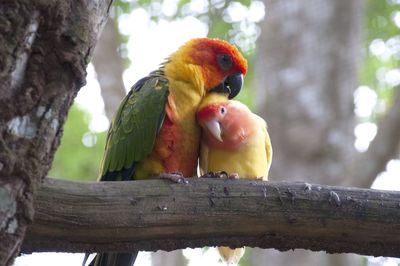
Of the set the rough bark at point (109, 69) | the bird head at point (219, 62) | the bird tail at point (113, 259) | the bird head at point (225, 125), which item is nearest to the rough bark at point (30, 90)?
the bird tail at point (113, 259)

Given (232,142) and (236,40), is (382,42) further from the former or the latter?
(232,142)

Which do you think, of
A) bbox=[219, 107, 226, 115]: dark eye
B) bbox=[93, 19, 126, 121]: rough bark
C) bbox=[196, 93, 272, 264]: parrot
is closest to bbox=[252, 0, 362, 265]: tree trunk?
bbox=[93, 19, 126, 121]: rough bark

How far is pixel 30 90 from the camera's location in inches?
65.9

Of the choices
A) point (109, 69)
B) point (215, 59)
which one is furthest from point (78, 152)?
point (215, 59)

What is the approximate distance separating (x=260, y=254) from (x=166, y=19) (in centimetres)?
390

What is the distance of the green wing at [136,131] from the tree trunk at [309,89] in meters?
1.92

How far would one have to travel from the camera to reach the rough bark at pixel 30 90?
163cm

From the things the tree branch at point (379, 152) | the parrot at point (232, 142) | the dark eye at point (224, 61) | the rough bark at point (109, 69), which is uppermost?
the rough bark at point (109, 69)

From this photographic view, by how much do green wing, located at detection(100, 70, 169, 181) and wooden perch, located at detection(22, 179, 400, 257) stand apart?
2.91 ft

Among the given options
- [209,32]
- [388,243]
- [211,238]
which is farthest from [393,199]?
[209,32]

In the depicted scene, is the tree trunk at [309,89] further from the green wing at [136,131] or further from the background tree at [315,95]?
the green wing at [136,131]

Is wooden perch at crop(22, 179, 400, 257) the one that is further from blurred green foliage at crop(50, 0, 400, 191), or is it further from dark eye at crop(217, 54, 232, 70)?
blurred green foliage at crop(50, 0, 400, 191)

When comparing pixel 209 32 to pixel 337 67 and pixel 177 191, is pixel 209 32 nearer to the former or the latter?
pixel 337 67

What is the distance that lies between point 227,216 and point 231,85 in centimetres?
158
